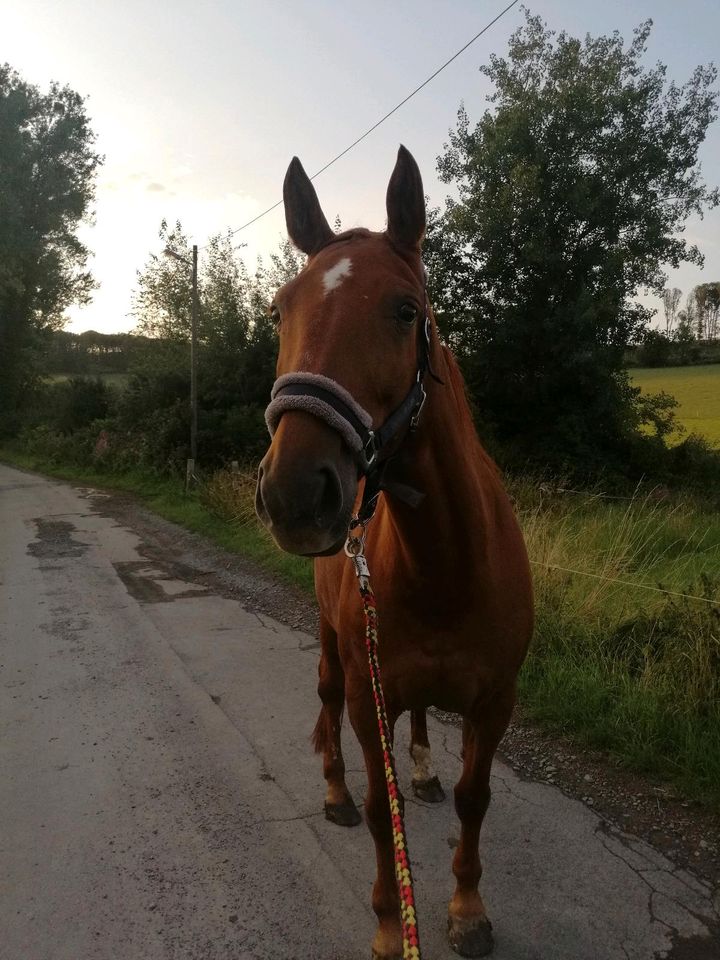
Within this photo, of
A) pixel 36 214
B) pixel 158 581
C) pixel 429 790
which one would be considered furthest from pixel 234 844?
pixel 36 214

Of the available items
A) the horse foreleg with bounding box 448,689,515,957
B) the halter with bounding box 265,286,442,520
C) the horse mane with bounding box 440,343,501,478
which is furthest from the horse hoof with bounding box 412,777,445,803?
the halter with bounding box 265,286,442,520

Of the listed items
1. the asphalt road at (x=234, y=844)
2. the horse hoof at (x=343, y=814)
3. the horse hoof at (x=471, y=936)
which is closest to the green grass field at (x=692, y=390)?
Answer: the asphalt road at (x=234, y=844)

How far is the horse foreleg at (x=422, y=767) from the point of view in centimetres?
327

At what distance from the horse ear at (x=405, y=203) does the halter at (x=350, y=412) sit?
39cm

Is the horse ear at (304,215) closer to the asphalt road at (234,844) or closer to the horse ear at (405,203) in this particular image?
the horse ear at (405,203)

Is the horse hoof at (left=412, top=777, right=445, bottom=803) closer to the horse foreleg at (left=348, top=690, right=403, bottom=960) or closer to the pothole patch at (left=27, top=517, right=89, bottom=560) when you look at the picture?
the horse foreleg at (left=348, top=690, right=403, bottom=960)

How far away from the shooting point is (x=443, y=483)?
2.02 metres

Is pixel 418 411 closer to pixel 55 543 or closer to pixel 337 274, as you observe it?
pixel 337 274

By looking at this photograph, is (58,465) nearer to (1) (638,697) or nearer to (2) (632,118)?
(2) (632,118)

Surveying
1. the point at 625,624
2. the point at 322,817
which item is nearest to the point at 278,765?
the point at 322,817

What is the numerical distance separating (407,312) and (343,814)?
2.50m

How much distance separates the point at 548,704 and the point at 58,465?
22671mm

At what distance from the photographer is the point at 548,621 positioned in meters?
4.91

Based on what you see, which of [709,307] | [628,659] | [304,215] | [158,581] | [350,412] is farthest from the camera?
[709,307]
